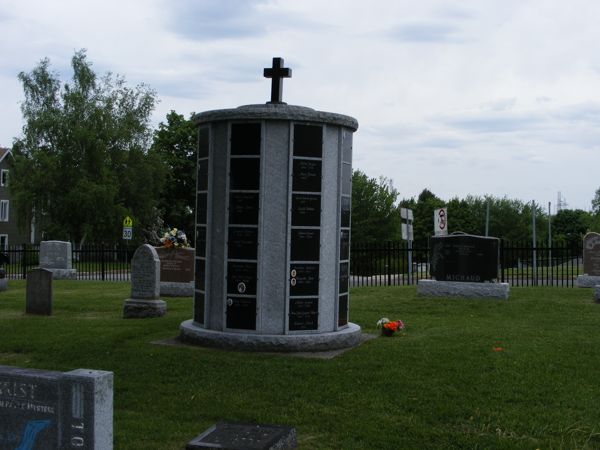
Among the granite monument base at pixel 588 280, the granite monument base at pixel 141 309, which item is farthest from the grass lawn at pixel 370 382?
the granite monument base at pixel 588 280

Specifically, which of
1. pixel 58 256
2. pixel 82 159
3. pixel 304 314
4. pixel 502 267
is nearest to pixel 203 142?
pixel 304 314

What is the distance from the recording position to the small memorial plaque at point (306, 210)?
382 inches

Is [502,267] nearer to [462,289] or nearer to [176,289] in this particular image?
[462,289]

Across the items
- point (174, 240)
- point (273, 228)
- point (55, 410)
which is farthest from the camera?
point (174, 240)

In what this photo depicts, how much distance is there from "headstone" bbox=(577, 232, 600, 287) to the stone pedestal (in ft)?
37.9

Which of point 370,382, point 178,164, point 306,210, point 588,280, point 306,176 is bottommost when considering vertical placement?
point 370,382

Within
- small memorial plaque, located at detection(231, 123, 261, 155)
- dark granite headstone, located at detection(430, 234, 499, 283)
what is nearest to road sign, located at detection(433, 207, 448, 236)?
dark granite headstone, located at detection(430, 234, 499, 283)

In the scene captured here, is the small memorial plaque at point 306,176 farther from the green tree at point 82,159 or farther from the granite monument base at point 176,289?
the green tree at point 82,159

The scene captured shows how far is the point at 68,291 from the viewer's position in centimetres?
1895

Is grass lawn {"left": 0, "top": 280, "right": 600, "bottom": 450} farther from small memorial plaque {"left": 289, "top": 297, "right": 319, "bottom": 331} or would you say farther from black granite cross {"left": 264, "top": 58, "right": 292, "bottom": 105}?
black granite cross {"left": 264, "top": 58, "right": 292, "bottom": 105}

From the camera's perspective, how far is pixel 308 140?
9719 mm

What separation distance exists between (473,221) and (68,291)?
55281 millimetres

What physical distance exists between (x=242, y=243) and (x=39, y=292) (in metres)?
5.94

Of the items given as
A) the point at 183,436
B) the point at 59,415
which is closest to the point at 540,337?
the point at 183,436
